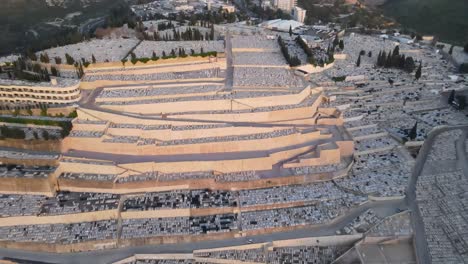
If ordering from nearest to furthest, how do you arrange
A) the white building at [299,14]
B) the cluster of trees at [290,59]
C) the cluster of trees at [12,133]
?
the cluster of trees at [12,133], the cluster of trees at [290,59], the white building at [299,14]

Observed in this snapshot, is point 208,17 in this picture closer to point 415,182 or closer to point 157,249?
point 415,182

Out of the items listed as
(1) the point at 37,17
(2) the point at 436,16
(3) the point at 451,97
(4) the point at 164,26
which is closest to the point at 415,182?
(3) the point at 451,97

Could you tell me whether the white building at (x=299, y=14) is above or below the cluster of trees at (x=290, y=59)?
below

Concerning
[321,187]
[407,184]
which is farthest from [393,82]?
[321,187]

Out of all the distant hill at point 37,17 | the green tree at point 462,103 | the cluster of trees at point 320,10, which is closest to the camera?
the green tree at point 462,103

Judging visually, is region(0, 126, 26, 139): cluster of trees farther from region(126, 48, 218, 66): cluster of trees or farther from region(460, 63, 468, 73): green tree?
region(460, 63, 468, 73): green tree

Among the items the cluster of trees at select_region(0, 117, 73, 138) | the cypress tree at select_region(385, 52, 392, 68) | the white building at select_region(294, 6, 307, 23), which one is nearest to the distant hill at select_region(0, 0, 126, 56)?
the cluster of trees at select_region(0, 117, 73, 138)

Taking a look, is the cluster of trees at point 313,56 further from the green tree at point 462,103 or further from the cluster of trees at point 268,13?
the cluster of trees at point 268,13

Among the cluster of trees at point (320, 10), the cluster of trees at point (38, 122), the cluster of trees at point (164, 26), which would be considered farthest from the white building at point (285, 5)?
the cluster of trees at point (38, 122)

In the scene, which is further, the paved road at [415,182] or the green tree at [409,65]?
the green tree at [409,65]
